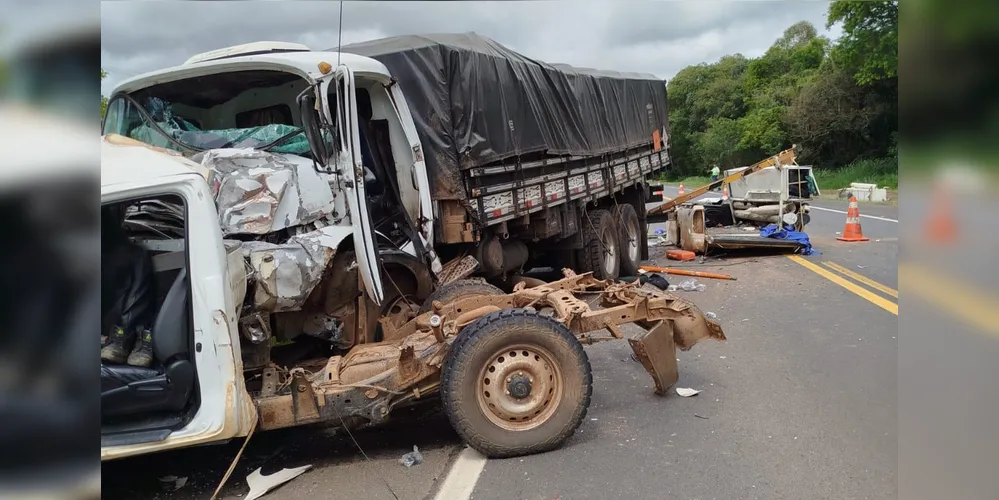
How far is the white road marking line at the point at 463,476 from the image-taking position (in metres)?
3.71

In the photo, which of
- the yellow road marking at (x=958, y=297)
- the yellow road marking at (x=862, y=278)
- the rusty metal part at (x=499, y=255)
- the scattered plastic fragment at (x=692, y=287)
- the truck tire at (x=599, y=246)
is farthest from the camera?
the truck tire at (x=599, y=246)

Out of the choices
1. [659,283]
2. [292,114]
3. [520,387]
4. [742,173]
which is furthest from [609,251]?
[520,387]

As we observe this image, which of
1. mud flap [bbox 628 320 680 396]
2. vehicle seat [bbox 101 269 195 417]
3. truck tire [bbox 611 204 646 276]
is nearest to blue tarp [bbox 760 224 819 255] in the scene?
truck tire [bbox 611 204 646 276]

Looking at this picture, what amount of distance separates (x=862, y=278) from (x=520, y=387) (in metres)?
7.12

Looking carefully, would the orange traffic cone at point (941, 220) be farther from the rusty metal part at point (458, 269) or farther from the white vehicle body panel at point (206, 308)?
the rusty metal part at point (458, 269)

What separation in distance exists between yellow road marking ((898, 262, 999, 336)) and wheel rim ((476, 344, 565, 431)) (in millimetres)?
2812

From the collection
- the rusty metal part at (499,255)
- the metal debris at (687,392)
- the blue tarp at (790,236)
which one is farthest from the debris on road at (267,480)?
the blue tarp at (790,236)

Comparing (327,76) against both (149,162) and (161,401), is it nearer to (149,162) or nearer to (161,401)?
(149,162)

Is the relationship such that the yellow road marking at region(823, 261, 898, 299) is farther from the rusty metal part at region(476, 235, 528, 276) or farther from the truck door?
the truck door

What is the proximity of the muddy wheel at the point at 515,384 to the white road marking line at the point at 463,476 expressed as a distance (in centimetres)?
10

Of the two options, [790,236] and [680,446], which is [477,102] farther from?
[790,236]

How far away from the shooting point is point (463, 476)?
154 inches

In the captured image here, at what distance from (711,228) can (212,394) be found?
12.4 m

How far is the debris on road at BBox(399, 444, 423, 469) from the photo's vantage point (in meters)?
4.15
